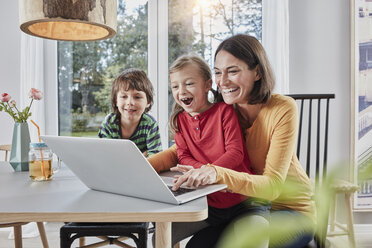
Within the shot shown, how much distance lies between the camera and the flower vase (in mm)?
1271

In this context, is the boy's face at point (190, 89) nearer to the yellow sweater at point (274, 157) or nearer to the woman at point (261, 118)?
the woman at point (261, 118)

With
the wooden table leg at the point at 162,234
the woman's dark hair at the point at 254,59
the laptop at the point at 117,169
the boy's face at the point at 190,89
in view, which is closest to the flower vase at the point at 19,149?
the laptop at the point at 117,169

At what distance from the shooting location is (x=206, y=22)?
2896mm

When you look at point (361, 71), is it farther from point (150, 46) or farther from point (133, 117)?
point (133, 117)

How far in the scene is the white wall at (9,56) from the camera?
271cm

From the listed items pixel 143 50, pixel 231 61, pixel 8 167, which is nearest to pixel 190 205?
pixel 231 61

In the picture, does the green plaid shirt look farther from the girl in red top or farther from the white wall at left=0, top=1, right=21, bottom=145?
the white wall at left=0, top=1, right=21, bottom=145

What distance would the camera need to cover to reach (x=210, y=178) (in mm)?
935

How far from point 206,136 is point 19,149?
74cm

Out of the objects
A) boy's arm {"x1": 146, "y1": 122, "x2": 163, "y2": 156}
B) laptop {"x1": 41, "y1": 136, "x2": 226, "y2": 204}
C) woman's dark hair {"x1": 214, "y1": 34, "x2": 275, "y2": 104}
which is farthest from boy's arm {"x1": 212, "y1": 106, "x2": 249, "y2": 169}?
boy's arm {"x1": 146, "y1": 122, "x2": 163, "y2": 156}

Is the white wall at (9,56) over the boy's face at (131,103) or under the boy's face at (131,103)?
over

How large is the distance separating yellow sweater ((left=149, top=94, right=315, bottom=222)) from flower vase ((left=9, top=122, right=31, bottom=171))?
19.6 inches

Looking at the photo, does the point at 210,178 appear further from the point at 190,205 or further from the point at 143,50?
the point at 143,50

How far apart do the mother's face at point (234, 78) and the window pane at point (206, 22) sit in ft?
5.28
